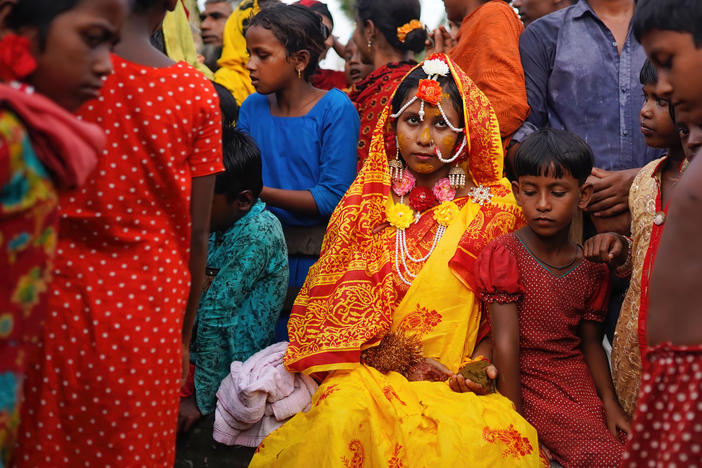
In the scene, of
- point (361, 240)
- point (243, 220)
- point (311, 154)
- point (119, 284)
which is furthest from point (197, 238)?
point (311, 154)

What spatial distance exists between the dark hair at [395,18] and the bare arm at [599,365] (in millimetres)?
2502

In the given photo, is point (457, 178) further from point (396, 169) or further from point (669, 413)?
point (669, 413)

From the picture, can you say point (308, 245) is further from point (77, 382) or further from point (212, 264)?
point (77, 382)

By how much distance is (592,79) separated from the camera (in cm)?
402

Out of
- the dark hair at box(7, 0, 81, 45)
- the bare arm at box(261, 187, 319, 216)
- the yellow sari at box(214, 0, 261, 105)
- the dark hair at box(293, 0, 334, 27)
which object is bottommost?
the bare arm at box(261, 187, 319, 216)

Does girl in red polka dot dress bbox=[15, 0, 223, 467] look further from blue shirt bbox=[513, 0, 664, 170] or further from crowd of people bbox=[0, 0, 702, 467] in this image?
blue shirt bbox=[513, 0, 664, 170]

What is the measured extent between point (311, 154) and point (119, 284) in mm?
2411

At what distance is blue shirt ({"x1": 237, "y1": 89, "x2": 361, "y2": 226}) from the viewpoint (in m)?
4.28

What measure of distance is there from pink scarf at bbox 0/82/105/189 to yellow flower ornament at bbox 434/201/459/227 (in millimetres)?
2466

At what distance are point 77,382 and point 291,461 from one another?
128cm

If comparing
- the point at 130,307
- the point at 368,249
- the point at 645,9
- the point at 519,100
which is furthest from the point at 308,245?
the point at 645,9

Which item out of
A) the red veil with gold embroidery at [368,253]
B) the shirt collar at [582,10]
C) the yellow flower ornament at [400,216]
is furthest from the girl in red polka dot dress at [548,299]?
the shirt collar at [582,10]

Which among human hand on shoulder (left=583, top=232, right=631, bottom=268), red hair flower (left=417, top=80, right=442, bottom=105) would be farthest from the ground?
red hair flower (left=417, top=80, right=442, bottom=105)

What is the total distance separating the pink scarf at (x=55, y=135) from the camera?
1328mm
